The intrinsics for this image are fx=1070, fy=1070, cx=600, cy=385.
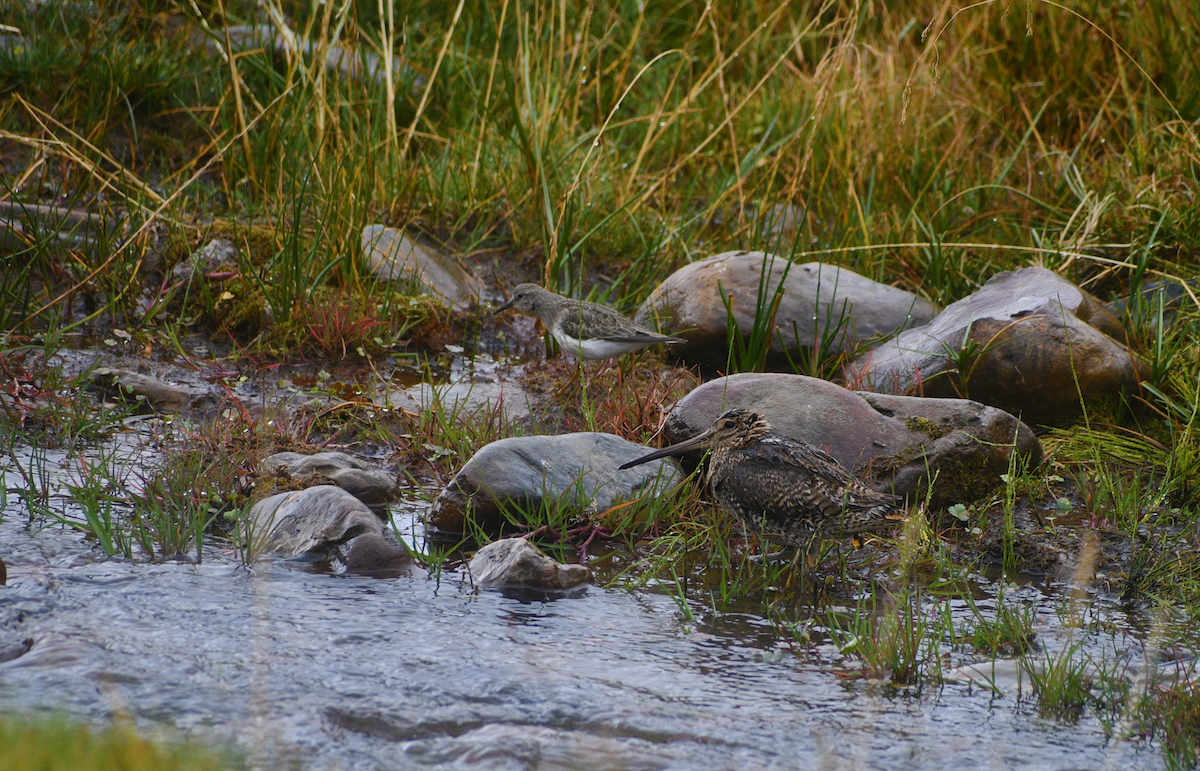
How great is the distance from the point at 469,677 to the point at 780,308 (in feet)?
13.2

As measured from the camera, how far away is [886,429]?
18.5 feet

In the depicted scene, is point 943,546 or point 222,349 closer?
point 943,546

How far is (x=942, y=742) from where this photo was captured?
3.39m

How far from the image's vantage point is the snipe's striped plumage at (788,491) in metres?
4.76

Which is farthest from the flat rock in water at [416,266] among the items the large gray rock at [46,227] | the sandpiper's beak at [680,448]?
the sandpiper's beak at [680,448]

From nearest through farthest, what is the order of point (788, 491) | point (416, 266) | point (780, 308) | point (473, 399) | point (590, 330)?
point (788, 491) → point (473, 399) → point (590, 330) → point (780, 308) → point (416, 266)

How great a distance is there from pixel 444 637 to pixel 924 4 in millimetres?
9261

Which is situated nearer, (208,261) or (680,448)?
(680,448)

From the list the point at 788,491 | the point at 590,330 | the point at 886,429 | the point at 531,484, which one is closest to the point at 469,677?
the point at 531,484

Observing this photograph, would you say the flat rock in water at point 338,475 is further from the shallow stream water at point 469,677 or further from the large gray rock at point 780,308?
the large gray rock at point 780,308

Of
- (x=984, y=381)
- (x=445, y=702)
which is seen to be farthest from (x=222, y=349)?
(x=984, y=381)

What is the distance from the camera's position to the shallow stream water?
324 cm

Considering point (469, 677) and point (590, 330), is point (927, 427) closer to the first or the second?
point (590, 330)

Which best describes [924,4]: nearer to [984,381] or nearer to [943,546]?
[984,381]
